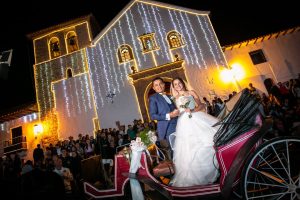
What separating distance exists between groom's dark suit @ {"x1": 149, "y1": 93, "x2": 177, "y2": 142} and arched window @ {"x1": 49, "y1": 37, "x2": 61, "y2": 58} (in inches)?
679

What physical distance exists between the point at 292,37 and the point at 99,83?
634 inches

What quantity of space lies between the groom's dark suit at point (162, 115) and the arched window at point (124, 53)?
12.7 m

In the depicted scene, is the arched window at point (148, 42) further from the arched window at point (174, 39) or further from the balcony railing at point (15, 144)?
the balcony railing at point (15, 144)

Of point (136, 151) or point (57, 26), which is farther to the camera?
point (57, 26)

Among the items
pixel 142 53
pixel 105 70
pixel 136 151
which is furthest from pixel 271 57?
pixel 136 151

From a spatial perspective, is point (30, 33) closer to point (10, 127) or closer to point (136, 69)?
point (10, 127)

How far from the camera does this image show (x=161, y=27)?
17.3 m

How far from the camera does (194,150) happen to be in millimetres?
3732

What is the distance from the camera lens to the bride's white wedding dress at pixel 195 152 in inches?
143

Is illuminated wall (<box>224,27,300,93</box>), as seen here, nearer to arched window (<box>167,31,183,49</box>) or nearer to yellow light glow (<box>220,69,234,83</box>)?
yellow light glow (<box>220,69,234,83</box>)

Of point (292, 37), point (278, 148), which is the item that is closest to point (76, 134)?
point (278, 148)

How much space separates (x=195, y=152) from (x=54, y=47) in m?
19.2

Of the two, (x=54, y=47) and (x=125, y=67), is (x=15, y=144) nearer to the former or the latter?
(x=54, y=47)

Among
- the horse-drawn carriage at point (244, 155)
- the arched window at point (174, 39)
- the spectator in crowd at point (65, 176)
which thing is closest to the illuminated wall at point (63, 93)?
the arched window at point (174, 39)
